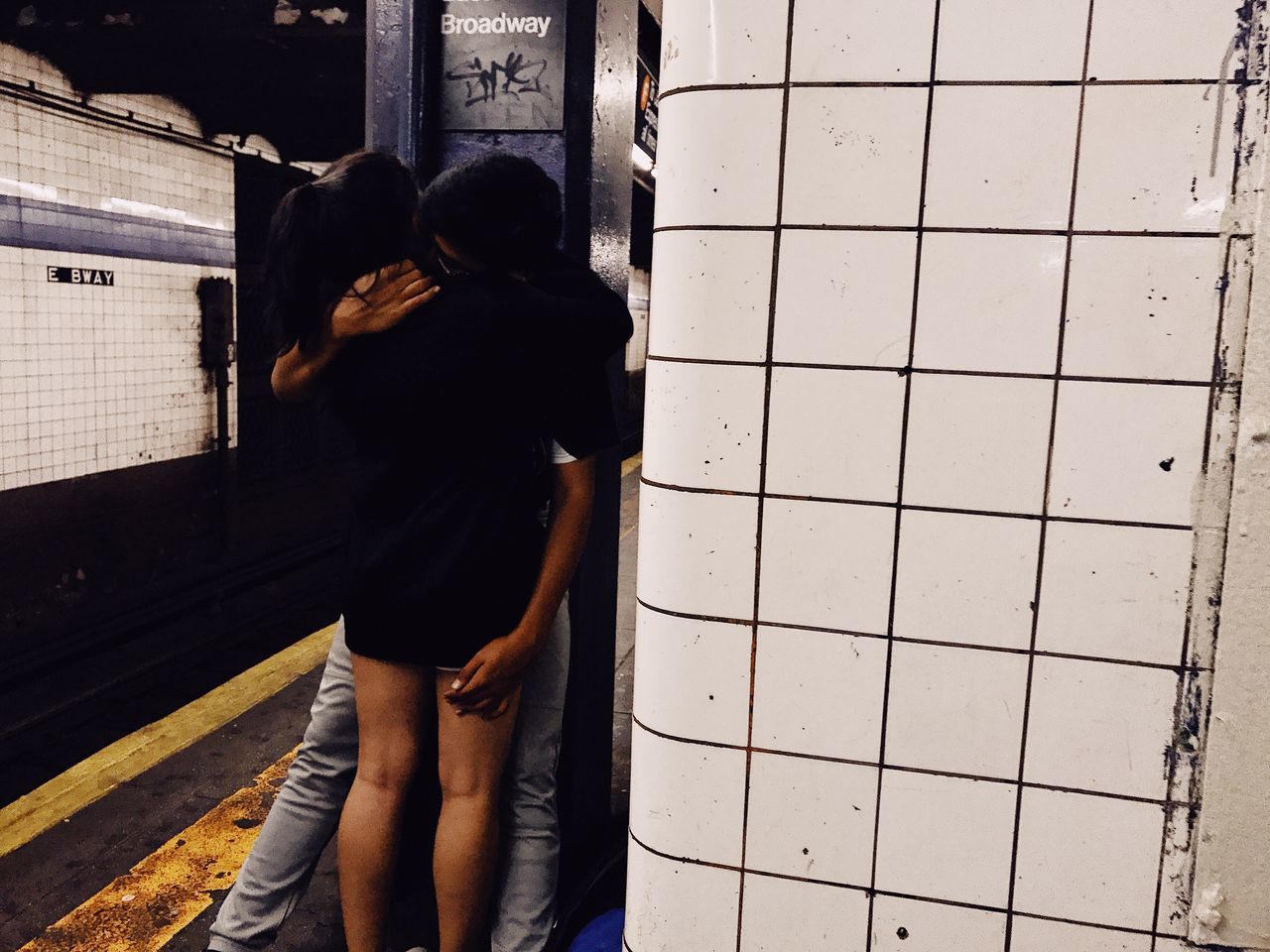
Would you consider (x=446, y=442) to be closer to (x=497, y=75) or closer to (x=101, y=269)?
(x=497, y=75)

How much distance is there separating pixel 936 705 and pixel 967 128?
2.56ft

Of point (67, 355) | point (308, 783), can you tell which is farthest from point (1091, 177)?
point (67, 355)

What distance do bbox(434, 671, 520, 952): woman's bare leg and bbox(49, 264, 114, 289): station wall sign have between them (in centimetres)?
462

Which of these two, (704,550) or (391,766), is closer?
(704,550)

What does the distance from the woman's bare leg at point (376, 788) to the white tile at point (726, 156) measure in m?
0.98

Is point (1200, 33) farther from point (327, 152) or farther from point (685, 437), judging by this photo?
point (327, 152)

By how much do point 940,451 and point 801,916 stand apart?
2.35 feet

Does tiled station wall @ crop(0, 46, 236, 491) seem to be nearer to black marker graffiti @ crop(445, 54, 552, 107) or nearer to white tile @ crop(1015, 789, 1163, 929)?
black marker graffiti @ crop(445, 54, 552, 107)

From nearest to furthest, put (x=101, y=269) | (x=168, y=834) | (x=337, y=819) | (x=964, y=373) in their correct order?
1. (x=964, y=373)
2. (x=337, y=819)
3. (x=168, y=834)
4. (x=101, y=269)

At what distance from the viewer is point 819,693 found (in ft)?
4.46

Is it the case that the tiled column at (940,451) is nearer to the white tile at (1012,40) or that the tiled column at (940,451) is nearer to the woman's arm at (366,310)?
the white tile at (1012,40)

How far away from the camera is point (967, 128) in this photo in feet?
4.04

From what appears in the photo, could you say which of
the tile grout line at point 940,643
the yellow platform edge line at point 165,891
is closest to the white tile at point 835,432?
the tile grout line at point 940,643

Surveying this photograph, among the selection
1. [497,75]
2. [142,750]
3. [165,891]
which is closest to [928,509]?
[497,75]
